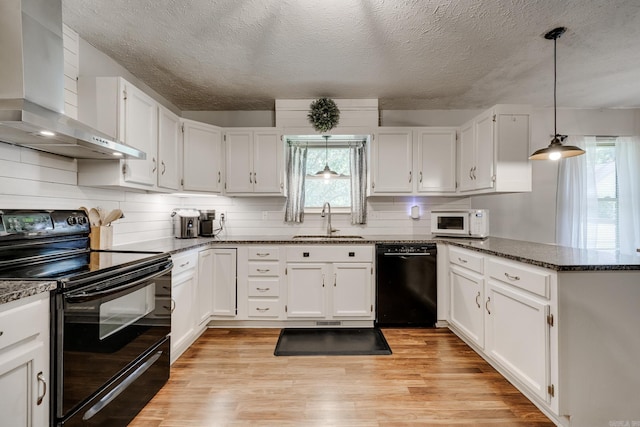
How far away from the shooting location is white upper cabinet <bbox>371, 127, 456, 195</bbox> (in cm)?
336

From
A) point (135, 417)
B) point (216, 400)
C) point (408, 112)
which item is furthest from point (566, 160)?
point (135, 417)

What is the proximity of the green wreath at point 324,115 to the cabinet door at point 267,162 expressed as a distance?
451mm

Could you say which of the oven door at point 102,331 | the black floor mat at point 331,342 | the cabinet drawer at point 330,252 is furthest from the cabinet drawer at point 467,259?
the oven door at point 102,331

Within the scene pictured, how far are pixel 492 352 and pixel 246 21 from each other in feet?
9.69

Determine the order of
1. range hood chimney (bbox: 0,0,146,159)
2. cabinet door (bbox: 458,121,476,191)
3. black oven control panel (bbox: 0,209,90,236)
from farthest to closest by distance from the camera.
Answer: cabinet door (bbox: 458,121,476,191)
black oven control panel (bbox: 0,209,90,236)
range hood chimney (bbox: 0,0,146,159)

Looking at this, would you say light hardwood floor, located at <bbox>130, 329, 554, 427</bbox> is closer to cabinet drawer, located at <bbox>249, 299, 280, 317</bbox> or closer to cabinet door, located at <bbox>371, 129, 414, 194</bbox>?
cabinet drawer, located at <bbox>249, 299, 280, 317</bbox>

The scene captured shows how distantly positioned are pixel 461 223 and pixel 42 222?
137 inches

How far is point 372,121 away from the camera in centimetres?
340

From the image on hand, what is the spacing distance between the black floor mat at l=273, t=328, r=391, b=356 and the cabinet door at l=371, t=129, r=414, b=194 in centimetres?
154

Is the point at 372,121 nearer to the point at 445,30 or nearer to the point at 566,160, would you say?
the point at 445,30

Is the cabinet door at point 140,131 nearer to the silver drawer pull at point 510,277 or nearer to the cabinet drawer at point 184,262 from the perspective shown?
the cabinet drawer at point 184,262

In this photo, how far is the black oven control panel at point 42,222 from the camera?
1.55 meters

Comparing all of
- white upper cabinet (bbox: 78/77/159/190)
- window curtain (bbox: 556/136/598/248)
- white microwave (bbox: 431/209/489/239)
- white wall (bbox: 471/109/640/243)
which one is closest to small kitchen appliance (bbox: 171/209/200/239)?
white upper cabinet (bbox: 78/77/159/190)

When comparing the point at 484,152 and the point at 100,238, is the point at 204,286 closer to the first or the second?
the point at 100,238
